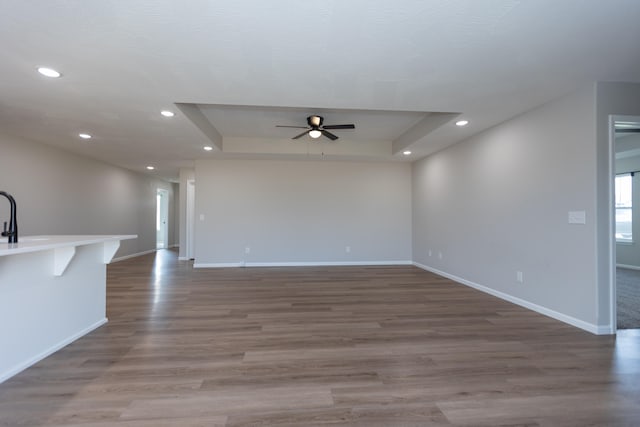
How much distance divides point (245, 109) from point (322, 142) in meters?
1.93

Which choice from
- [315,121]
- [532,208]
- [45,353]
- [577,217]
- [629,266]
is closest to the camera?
[45,353]

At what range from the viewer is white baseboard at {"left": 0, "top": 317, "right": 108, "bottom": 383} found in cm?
192

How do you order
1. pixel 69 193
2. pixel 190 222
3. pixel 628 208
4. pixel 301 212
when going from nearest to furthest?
pixel 69 193 → pixel 628 208 → pixel 301 212 → pixel 190 222

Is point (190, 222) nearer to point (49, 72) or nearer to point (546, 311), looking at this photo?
point (49, 72)

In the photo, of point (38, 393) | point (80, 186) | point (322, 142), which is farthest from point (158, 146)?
point (38, 393)

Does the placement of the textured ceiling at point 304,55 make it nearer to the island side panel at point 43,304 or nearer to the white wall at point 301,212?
the island side panel at point 43,304

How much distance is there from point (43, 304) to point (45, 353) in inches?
14.5

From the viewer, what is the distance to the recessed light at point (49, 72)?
2.48m

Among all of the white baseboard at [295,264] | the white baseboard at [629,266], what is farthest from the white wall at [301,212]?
the white baseboard at [629,266]

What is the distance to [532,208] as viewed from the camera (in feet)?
11.3

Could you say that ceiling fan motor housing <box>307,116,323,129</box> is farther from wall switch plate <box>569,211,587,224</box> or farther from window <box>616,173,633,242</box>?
window <box>616,173,633,242</box>

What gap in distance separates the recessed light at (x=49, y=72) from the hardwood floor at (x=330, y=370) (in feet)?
7.59

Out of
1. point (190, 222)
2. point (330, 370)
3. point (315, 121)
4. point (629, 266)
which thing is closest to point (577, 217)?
point (330, 370)

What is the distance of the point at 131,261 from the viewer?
6922mm
